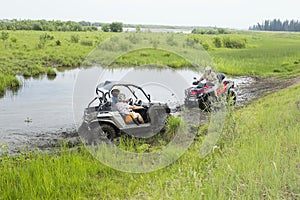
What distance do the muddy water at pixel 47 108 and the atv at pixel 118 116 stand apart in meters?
0.25

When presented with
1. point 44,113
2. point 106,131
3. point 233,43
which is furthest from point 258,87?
point 233,43

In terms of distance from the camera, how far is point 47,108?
41.3 ft

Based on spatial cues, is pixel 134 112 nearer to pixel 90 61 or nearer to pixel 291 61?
pixel 90 61

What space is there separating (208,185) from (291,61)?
25049 mm

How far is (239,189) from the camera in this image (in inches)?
161

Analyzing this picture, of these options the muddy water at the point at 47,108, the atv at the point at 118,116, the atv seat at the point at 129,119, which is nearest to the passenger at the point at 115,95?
the atv at the point at 118,116

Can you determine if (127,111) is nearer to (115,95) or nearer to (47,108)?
(115,95)

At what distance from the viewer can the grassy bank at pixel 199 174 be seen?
409 cm

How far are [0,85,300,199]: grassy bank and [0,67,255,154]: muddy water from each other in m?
1.84

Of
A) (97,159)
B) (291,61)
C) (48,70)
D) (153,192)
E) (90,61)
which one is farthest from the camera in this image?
(291,61)

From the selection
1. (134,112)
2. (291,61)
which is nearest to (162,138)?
(134,112)

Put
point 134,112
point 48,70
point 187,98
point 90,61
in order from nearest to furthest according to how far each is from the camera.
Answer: point 90,61 → point 134,112 → point 187,98 → point 48,70

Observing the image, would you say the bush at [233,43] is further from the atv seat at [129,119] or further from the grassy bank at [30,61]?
the atv seat at [129,119]

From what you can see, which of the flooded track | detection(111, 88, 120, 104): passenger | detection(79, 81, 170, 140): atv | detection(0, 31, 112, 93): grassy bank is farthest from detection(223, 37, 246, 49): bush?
detection(111, 88, 120, 104): passenger
